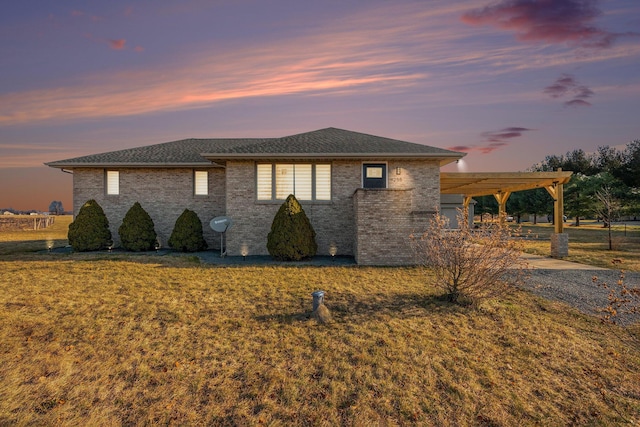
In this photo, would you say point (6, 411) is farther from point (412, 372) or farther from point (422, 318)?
point (422, 318)

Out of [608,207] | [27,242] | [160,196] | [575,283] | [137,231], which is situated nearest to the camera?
[575,283]

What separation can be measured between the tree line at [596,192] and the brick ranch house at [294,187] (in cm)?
1432

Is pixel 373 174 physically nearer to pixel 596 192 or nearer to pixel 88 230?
pixel 88 230

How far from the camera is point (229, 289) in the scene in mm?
8203

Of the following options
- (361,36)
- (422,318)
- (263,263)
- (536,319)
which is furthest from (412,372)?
(361,36)

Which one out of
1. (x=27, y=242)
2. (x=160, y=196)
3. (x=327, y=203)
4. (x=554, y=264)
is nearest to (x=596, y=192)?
(x=554, y=264)

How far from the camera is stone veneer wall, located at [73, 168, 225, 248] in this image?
15078 mm

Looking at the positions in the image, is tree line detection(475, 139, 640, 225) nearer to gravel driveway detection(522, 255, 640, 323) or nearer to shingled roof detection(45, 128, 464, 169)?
gravel driveway detection(522, 255, 640, 323)

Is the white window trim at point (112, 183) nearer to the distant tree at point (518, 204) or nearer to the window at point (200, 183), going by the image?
the window at point (200, 183)

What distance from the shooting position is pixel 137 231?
A: 46.2 feet

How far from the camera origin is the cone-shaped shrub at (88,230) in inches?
547

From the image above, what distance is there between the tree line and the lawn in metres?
18.1

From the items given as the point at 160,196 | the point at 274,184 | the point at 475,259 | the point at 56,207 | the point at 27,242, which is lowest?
the point at 27,242

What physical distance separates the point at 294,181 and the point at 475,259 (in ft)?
26.7
